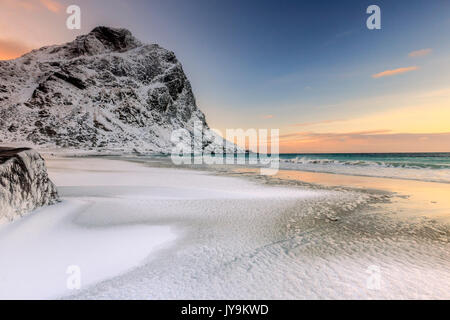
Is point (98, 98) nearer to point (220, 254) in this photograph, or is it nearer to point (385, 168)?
point (385, 168)

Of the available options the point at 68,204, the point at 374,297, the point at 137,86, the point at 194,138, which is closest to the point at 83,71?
the point at 137,86

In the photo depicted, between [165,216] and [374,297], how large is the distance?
18.7 ft

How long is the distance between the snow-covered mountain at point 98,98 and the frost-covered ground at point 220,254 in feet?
320

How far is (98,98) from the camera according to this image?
366 ft

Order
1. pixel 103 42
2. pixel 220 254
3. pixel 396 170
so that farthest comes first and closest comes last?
pixel 103 42
pixel 396 170
pixel 220 254

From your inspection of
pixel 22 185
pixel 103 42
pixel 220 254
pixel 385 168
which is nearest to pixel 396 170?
pixel 385 168

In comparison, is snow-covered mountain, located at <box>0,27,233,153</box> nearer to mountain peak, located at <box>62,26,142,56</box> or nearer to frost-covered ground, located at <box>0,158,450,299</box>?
mountain peak, located at <box>62,26,142,56</box>

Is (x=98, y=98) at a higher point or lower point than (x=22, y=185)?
higher

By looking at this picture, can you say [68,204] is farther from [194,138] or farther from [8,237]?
[194,138]

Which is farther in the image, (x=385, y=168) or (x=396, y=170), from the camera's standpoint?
(x=385, y=168)

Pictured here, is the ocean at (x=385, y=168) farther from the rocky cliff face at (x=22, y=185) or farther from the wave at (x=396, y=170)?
the rocky cliff face at (x=22, y=185)

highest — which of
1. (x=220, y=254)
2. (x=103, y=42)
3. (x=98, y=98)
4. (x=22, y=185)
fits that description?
(x=103, y=42)

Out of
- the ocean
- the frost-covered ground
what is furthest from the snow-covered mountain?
the frost-covered ground

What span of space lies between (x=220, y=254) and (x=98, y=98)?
425 feet
